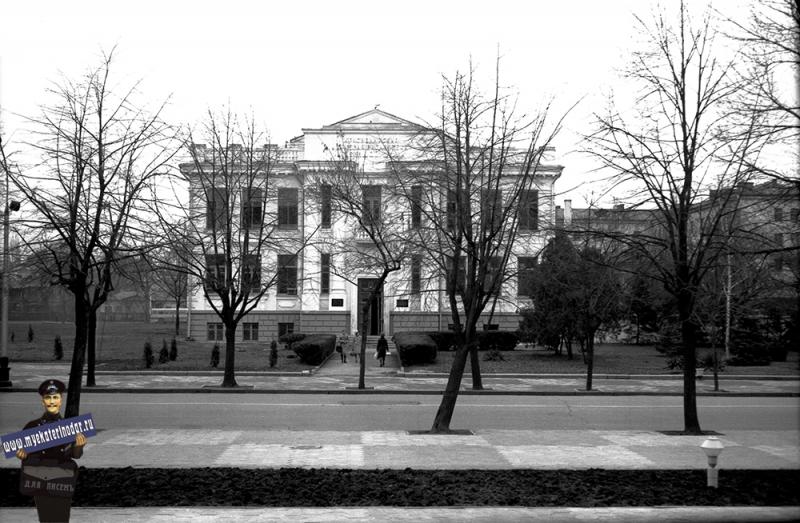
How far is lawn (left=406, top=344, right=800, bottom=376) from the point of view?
104 feet

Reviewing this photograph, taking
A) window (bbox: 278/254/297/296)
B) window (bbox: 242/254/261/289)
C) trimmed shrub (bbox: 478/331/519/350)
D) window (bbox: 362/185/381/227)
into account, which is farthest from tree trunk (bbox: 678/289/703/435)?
trimmed shrub (bbox: 478/331/519/350)

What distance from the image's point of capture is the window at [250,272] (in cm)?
2559

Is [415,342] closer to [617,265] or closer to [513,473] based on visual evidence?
[617,265]

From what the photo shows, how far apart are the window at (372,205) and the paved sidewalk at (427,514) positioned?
15.6 m

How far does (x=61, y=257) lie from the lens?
16.2 m

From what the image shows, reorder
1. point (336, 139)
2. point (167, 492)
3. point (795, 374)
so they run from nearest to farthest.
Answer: point (167, 492), point (795, 374), point (336, 139)

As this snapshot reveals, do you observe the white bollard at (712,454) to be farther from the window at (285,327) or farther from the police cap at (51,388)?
the window at (285,327)

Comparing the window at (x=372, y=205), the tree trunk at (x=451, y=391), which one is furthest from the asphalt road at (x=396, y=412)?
the window at (x=372, y=205)

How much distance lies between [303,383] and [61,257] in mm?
12247

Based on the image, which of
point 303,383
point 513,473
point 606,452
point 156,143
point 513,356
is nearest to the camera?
point 513,473

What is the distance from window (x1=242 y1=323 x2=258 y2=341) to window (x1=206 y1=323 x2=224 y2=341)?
1396 mm

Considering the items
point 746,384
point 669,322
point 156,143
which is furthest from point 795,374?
point 156,143

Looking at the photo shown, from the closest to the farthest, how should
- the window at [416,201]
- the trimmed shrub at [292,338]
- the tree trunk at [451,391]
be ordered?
the tree trunk at [451,391], the window at [416,201], the trimmed shrub at [292,338]

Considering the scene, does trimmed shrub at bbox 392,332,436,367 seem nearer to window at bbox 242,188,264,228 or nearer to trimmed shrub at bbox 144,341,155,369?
window at bbox 242,188,264,228
